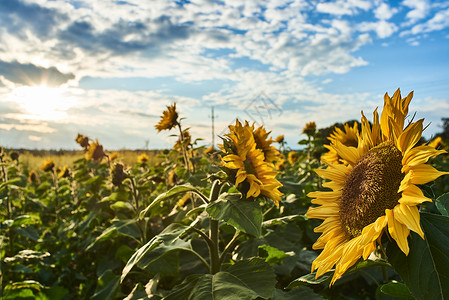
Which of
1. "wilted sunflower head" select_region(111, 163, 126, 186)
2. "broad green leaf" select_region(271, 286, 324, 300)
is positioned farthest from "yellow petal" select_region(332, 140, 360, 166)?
"wilted sunflower head" select_region(111, 163, 126, 186)

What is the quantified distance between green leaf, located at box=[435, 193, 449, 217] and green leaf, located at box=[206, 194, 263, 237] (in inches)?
23.6

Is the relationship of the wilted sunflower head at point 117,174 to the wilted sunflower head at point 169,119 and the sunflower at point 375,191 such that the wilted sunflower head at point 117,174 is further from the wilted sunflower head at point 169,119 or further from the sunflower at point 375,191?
the sunflower at point 375,191

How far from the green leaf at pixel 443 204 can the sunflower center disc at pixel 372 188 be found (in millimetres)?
127

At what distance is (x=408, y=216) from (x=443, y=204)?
0.73ft

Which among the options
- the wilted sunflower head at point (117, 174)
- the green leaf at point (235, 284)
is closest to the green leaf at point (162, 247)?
the green leaf at point (235, 284)

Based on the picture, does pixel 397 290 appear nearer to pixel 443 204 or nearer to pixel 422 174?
pixel 443 204

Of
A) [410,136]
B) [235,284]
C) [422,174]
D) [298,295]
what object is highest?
[410,136]

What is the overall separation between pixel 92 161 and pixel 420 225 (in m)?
4.20

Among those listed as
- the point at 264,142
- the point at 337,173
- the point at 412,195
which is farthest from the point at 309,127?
the point at 412,195

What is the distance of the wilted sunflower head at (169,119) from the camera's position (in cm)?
347

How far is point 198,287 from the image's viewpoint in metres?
1.39

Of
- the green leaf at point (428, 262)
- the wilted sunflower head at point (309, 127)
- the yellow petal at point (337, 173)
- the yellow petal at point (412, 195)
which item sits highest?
the wilted sunflower head at point (309, 127)

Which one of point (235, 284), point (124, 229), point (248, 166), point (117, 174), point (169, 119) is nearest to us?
point (235, 284)

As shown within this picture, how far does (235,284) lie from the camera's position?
1358 mm
